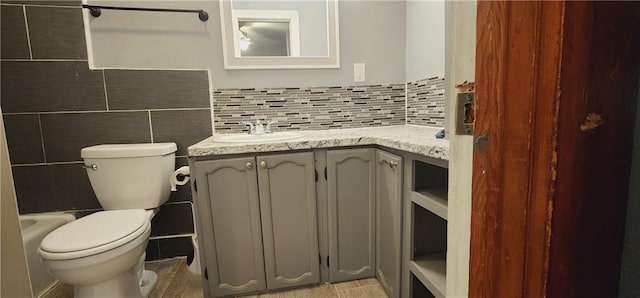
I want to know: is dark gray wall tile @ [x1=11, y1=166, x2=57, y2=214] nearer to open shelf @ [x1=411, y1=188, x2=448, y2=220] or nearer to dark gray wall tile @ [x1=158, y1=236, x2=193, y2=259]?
dark gray wall tile @ [x1=158, y1=236, x2=193, y2=259]

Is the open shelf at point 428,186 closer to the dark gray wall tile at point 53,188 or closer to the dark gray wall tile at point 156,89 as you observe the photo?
the dark gray wall tile at point 156,89

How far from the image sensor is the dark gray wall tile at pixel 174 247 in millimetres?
1829

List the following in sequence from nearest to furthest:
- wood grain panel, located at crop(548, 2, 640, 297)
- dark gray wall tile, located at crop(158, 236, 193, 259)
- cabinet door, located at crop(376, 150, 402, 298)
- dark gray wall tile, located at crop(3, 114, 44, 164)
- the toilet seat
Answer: wood grain panel, located at crop(548, 2, 640, 297)
the toilet seat
cabinet door, located at crop(376, 150, 402, 298)
dark gray wall tile, located at crop(3, 114, 44, 164)
dark gray wall tile, located at crop(158, 236, 193, 259)

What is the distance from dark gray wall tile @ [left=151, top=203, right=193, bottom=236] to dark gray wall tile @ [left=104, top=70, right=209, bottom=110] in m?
0.63

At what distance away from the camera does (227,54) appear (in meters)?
1.73

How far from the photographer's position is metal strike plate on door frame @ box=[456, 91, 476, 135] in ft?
1.26

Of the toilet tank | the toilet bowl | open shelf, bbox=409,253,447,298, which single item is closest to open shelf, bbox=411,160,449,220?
open shelf, bbox=409,253,447,298

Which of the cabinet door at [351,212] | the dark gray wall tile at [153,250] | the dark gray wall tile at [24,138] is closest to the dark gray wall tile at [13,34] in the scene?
the dark gray wall tile at [24,138]

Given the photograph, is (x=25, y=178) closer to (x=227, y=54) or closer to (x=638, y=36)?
(x=227, y=54)

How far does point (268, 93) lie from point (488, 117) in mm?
1577

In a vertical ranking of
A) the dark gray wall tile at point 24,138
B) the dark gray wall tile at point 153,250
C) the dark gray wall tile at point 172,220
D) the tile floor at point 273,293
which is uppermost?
the dark gray wall tile at point 24,138

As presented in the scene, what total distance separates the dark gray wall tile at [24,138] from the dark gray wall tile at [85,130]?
4 centimetres

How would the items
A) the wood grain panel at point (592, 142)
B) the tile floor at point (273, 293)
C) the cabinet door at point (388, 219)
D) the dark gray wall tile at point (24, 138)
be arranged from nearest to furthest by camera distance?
the wood grain panel at point (592, 142) → the cabinet door at point (388, 219) → the tile floor at point (273, 293) → the dark gray wall tile at point (24, 138)

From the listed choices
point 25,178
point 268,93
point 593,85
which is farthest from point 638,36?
point 25,178
